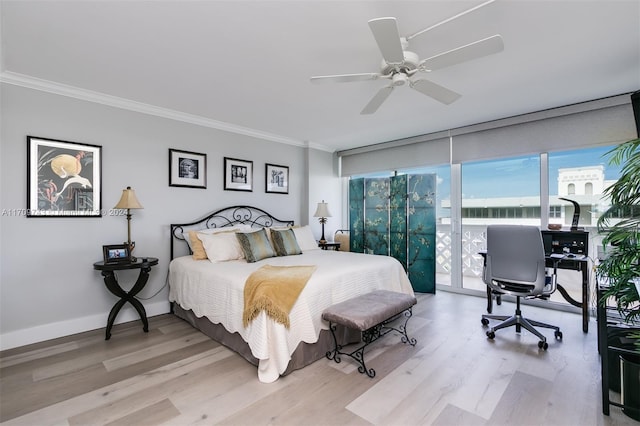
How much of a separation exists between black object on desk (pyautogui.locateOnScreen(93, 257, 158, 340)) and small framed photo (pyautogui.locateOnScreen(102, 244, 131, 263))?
0.06 metres

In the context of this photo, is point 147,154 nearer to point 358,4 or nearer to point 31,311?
point 31,311

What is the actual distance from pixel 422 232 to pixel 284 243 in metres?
2.33

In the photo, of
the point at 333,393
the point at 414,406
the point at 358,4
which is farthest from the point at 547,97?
the point at 333,393

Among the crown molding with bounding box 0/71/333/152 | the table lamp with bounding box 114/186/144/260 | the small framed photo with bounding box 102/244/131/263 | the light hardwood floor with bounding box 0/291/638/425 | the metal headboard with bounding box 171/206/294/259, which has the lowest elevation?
the light hardwood floor with bounding box 0/291/638/425

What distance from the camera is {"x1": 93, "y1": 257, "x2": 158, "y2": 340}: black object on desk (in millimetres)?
2912

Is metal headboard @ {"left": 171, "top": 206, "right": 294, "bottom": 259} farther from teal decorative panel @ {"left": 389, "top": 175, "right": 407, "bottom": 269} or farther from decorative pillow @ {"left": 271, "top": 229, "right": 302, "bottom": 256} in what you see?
teal decorative panel @ {"left": 389, "top": 175, "right": 407, "bottom": 269}

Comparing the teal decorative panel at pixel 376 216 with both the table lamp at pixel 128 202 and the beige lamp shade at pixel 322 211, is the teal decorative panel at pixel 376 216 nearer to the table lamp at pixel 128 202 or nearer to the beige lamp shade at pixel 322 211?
the beige lamp shade at pixel 322 211

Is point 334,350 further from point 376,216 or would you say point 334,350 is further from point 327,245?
point 376,216

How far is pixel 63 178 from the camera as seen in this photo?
300 centimetres

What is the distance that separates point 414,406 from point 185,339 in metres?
2.21

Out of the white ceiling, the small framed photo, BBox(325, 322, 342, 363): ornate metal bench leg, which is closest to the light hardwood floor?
BBox(325, 322, 342, 363): ornate metal bench leg

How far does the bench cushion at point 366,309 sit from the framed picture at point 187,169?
8.54ft

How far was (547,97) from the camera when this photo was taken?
329 cm

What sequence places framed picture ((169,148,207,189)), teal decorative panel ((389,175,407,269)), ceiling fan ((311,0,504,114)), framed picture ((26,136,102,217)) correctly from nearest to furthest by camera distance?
ceiling fan ((311,0,504,114)), framed picture ((26,136,102,217)), framed picture ((169,148,207,189)), teal decorative panel ((389,175,407,269))
